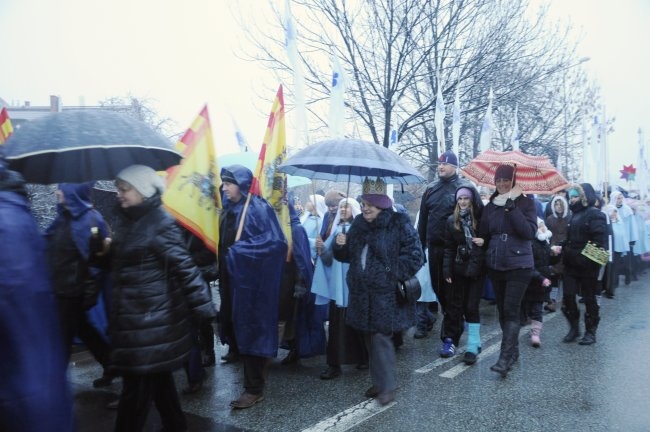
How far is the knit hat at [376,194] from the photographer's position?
4.46 m

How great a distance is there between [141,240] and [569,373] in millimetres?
4277

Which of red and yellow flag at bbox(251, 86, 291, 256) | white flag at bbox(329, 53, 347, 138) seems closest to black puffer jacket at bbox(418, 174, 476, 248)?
white flag at bbox(329, 53, 347, 138)

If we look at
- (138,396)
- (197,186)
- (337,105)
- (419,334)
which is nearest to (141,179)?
(197,186)

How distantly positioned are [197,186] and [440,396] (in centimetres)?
274

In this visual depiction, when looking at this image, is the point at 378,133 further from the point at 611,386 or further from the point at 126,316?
the point at 126,316

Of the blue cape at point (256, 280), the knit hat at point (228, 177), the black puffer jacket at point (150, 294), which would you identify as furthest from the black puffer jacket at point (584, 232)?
the black puffer jacket at point (150, 294)

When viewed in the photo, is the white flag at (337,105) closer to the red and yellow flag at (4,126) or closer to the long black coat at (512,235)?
the long black coat at (512,235)

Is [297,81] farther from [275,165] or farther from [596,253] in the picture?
[596,253]

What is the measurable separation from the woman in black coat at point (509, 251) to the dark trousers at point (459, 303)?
1.01ft

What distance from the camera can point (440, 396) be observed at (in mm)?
4586

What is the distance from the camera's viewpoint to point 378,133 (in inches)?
535

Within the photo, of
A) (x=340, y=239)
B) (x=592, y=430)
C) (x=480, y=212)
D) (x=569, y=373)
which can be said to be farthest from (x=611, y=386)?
(x=340, y=239)

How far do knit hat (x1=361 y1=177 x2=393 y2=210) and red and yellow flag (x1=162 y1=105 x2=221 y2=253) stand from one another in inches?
50.5

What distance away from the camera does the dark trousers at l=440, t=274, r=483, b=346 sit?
560 cm
